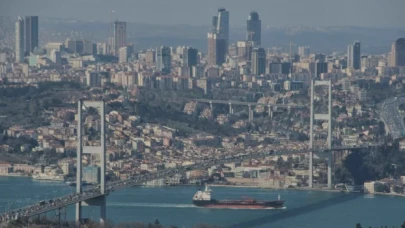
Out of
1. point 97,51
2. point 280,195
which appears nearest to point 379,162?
point 280,195

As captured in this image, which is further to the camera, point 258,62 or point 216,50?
point 216,50

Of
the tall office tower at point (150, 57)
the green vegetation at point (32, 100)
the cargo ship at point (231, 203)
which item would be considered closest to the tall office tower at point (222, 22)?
the tall office tower at point (150, 57)

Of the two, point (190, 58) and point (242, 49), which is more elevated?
point (242, 49)

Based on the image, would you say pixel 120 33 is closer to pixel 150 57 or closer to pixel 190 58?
pixel 150 57

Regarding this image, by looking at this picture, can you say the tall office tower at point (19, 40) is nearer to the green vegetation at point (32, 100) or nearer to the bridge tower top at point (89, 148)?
the green vegetation at point (32, 100)

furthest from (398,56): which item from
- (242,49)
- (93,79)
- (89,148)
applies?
(89,148)

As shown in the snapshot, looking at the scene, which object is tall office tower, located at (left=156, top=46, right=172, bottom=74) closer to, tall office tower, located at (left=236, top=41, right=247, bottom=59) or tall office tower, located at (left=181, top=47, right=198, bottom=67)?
tall office tower, located at (left=181, top=47, right=198, bottom=67)

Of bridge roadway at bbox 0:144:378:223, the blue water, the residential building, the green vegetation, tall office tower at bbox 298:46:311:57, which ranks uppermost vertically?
tall office tower at bbox 298:46:311:57

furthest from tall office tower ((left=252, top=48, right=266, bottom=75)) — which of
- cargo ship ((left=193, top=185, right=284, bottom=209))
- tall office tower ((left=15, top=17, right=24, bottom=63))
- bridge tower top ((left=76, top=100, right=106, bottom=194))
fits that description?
bridge tower top ((left=76, top=100, right=106, bottom=194))
